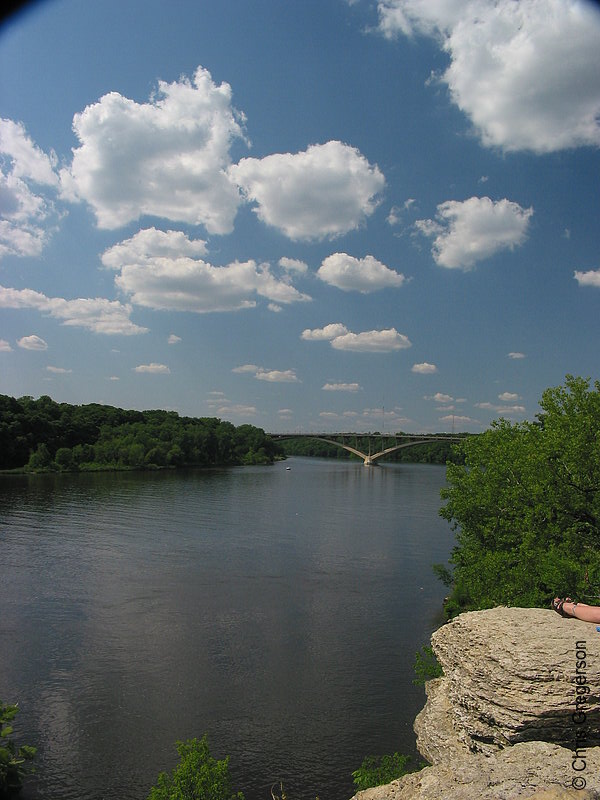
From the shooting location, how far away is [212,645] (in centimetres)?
1727

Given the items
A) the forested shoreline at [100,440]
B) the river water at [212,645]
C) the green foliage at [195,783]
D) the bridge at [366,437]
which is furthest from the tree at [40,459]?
the green foliage at [195,783]

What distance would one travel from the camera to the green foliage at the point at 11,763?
35.0ft

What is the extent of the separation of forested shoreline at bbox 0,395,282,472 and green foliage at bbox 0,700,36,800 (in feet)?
204

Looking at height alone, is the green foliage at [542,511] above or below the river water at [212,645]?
above

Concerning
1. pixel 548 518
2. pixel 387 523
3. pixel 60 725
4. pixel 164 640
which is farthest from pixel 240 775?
pixel 387 523

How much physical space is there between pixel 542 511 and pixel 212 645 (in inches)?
403

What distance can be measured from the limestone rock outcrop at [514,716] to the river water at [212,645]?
18.7 ft

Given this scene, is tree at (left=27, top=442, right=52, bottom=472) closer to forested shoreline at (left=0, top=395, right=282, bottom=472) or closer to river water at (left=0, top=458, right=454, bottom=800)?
forested shoreline at (left=0, top=395, right=282, bottom=472)

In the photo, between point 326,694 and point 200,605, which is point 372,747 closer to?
point 326,694

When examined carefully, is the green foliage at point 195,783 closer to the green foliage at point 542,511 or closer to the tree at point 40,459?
the green foliage at point 542,511

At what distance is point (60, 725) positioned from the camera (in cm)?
Answer: 1298

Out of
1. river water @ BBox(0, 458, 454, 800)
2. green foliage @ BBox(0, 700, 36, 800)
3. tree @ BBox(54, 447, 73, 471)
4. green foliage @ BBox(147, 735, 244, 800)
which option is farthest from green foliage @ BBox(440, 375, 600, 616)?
tree @ BBox(54, 447, 73, 471)

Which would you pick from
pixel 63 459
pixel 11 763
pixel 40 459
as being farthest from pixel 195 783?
pixel 63 459

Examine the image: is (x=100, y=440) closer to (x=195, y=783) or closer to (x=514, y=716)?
(x=195, y=783)
